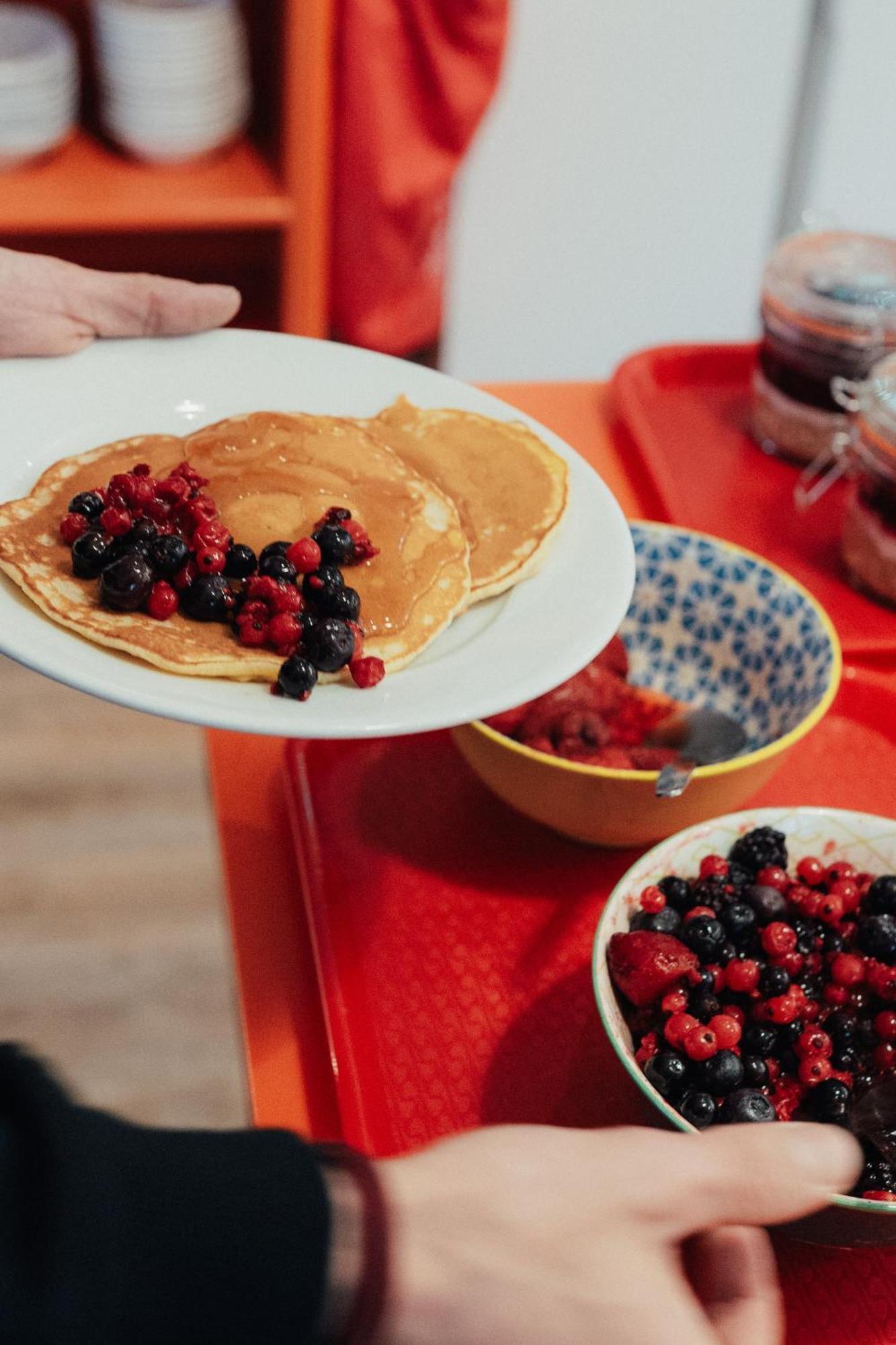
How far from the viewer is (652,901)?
1.11 m

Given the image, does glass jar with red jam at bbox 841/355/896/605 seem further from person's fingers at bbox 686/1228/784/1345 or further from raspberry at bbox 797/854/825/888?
person's fingers at bbox 686/1228/784/1345

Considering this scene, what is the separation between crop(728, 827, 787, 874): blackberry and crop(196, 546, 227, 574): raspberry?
1.65ft

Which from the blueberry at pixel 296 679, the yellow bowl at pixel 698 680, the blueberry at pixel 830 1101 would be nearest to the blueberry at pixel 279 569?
the blueberry at pixel 296 679

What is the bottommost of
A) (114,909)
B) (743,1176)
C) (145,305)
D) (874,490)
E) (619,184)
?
(114,909)

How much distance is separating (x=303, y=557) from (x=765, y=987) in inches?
20.0

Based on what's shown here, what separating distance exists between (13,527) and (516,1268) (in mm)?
736

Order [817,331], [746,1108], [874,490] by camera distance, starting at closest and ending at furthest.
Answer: [746,1108] < [874,490] < [817,331]

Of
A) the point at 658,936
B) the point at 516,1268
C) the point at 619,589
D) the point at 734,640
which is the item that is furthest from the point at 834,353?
the point at 516,1268

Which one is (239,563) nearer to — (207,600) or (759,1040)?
(207,600)

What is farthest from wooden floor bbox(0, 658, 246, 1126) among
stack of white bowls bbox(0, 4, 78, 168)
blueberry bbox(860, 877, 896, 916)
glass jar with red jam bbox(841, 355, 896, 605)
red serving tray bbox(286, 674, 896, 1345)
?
blueberry bbox(860, 877, 896, 916)

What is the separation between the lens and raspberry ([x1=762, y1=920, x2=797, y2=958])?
109 centimetres

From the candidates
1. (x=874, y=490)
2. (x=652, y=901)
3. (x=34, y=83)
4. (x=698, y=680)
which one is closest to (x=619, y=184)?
(x=34, y=83)

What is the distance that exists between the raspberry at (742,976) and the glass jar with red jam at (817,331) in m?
1.03

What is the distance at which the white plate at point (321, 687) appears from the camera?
96 centimetres
